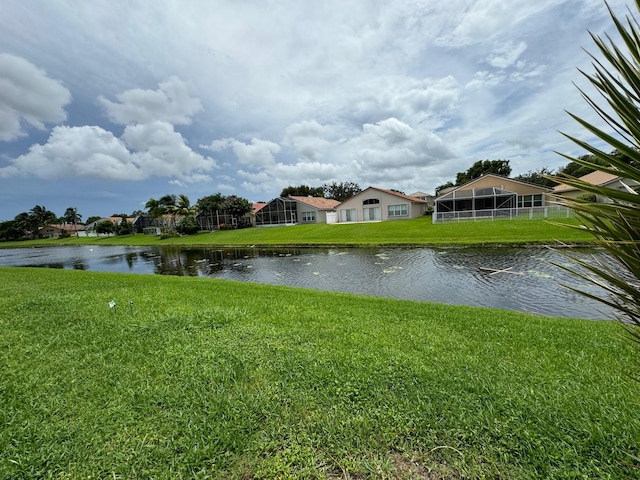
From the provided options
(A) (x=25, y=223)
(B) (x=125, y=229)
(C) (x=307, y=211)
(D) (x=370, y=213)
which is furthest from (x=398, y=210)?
(A) (x=25, y=223)

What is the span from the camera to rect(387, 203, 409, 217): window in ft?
125

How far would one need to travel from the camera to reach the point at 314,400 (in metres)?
3.10

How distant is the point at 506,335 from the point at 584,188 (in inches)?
167

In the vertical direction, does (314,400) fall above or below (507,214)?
below

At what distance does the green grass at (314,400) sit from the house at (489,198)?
26.3m

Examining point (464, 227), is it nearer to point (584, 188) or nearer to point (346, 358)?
point (346, 358)

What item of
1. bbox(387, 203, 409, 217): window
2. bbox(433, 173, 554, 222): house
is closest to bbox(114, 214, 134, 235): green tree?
bbox(387, 203, 409, 217): window

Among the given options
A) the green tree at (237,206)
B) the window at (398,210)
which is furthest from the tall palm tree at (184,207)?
the window at (398,210)

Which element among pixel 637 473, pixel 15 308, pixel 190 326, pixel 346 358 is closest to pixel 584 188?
pixel 637 473

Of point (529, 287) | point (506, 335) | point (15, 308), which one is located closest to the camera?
point (506, 335)

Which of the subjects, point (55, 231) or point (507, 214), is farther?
point (55, 231)

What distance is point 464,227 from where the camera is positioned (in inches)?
974

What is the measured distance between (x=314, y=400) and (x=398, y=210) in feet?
122

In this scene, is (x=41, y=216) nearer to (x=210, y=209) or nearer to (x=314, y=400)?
(x=210, y=209)
